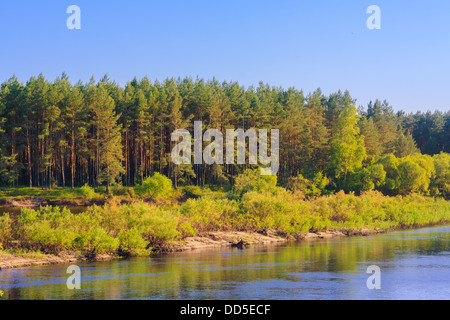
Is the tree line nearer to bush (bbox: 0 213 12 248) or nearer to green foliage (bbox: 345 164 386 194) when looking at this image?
green foliage (bbox: 345 164 386 194)

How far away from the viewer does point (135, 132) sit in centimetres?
9425

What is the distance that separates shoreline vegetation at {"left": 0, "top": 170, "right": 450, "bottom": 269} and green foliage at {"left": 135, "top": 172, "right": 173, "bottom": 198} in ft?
63.2

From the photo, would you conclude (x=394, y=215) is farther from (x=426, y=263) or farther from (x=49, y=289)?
(x=49, y=289)

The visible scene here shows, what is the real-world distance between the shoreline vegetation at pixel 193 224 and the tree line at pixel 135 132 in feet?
86.4

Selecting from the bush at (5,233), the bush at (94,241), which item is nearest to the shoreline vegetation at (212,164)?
the bush at (94,241)

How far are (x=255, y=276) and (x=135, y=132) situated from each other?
221 feet

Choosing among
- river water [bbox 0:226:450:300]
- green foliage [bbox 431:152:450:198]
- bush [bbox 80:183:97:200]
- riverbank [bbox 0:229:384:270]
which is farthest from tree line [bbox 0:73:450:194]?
river water [bbox 0:226:450:300]

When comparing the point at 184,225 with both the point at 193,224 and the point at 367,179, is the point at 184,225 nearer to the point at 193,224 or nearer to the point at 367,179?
the point at 193,224

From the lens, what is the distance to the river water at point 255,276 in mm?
25344

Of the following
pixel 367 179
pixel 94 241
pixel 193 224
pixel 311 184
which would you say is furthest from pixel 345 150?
pixel 94 241

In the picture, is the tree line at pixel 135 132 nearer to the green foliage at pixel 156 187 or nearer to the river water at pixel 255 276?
the green foliage at pixel 156 187

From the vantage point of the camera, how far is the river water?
83.1 ft

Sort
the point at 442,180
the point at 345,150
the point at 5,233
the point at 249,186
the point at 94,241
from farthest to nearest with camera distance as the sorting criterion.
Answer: the point at 442,180 < the point at 345,150 < the point at 249,186 < the point at 94,241 < the point at 5,233

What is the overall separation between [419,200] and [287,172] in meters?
28.5
